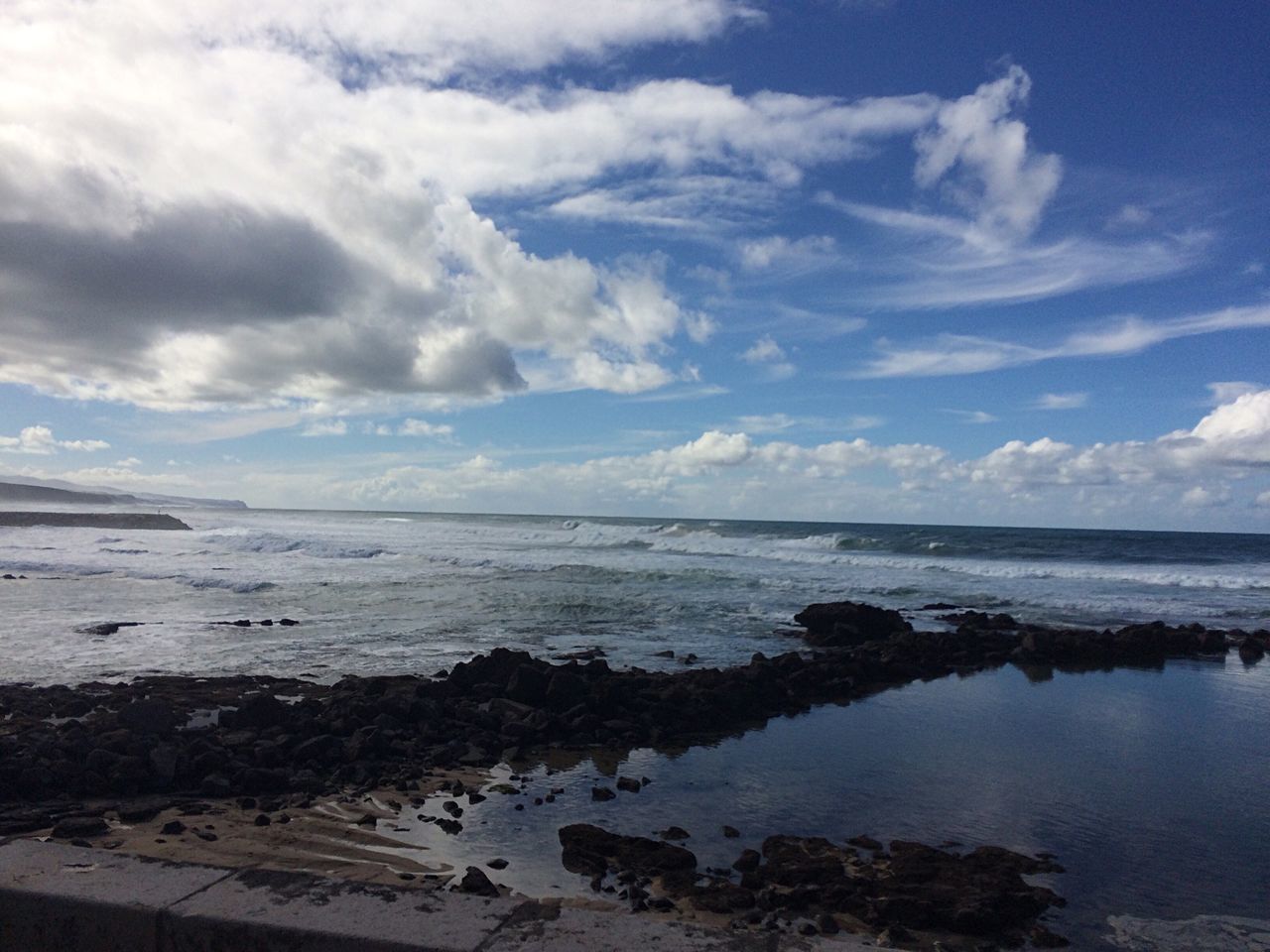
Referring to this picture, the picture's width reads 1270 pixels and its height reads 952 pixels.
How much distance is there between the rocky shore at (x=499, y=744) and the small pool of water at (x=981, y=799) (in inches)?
15.6

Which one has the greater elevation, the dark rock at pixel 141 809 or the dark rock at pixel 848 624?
the dark rock at pixel 848 624

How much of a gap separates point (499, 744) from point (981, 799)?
4.58 metres

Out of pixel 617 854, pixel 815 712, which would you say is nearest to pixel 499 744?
pixel 617 854

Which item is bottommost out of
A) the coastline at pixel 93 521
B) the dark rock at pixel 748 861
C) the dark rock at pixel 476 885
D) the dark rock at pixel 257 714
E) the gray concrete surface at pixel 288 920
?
the dark rock at pixel 748 861

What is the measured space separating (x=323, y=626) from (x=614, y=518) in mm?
96507

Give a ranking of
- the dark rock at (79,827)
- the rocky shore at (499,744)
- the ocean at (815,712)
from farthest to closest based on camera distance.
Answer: the ocean at (815,712)
the dark rock at (79,827)
the rocky shore at (499,744)

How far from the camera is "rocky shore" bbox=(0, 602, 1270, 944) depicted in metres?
5.25

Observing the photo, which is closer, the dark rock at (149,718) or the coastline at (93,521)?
the dark rock at (149,718)

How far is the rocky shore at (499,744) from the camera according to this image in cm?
525

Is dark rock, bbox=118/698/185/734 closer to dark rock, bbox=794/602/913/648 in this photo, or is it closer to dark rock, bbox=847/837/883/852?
dark rock, bbox=847/837/883/852

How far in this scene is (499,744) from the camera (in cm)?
882

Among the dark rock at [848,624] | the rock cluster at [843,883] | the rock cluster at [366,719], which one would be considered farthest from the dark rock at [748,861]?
the dark rock at [848,624]

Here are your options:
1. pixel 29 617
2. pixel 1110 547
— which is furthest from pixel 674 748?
pixel 1110 547

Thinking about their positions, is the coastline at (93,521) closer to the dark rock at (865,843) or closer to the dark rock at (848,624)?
the dark rock at (848,624)
